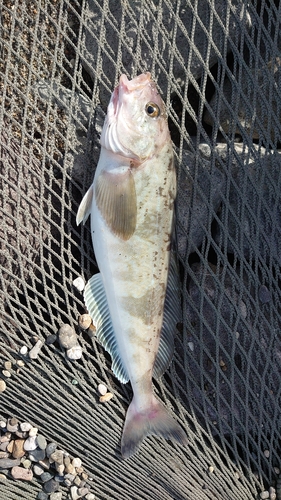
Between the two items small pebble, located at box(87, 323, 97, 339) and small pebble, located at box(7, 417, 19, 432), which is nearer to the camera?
small pebble, located at box(87, 323, 97, 339)

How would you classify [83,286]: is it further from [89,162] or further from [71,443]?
[71,443]

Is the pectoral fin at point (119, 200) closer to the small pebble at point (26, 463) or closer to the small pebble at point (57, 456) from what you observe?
the small pebble at point (57, 456)

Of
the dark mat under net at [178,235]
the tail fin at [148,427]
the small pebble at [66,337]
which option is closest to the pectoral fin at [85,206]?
the dark mat under net at [178,235]

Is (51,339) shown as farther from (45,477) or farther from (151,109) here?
(151,109)

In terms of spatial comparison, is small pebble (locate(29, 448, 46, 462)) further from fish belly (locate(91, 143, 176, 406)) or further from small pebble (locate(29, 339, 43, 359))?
fish belly (locate(91, 143, 176, 406))

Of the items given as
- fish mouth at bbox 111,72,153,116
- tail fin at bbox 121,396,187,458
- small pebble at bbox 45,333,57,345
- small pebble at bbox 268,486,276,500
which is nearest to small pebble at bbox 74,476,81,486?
tail fin at bbox 121,396,187,458

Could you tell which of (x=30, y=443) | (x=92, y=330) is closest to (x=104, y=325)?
(x=92, y=330)
